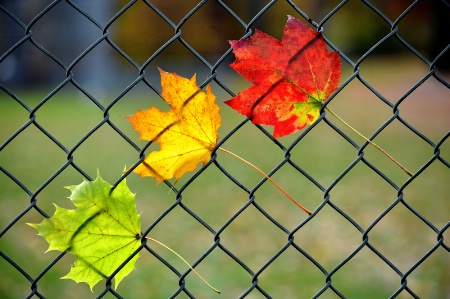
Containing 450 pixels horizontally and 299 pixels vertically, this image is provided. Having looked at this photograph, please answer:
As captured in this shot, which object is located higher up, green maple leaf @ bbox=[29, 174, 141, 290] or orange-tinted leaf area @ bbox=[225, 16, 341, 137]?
orange-tinted leaf area @ bbox=[225, 16, 341, 137]

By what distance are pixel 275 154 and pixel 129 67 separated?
1045 cm

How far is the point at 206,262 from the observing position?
12.7ft

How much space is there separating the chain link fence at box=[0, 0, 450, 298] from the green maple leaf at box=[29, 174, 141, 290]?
0.04 m

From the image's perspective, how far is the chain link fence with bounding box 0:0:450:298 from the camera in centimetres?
142

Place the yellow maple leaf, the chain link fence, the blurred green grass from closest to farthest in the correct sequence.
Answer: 1. the yellow maple leaf
2. the chain link fence
3. the blurred green grass

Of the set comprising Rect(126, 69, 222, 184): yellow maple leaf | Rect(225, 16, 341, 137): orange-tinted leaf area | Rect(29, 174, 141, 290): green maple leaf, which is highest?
Rect(225, 16, 341, 137): orange-tinted leaf area

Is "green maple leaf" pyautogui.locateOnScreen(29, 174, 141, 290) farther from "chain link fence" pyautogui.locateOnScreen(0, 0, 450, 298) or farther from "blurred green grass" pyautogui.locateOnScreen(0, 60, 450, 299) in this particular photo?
"blurred green grass" pyautogui.locateOnScreen(0, 60, 450, 299)

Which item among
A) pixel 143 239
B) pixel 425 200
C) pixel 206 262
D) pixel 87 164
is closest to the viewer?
pixel 143 239

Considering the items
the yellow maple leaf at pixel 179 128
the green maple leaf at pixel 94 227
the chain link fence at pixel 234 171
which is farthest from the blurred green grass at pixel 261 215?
the yellow maple leaf at pixel 179 128

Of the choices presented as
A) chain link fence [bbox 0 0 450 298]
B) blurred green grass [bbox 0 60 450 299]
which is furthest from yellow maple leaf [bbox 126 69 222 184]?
blurred green grass [bbox 0 60 450 299]

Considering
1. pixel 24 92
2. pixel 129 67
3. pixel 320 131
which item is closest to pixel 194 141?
pixel 320 131

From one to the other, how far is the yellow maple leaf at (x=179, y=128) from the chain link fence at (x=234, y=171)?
47 mm

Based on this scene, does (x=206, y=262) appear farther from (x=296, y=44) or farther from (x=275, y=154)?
(x=275, y=154)

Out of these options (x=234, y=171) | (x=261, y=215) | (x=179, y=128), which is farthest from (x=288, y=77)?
(x=234, y=171)
